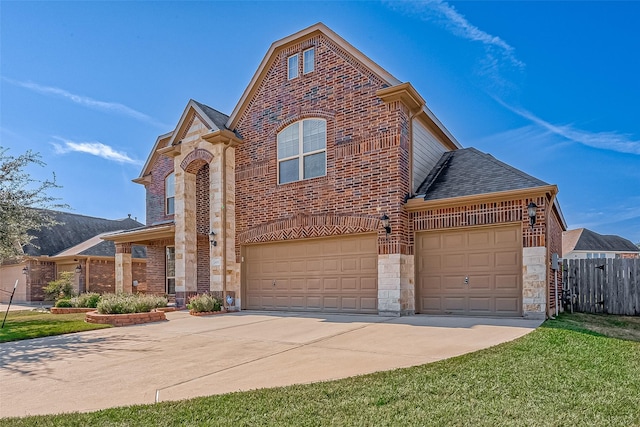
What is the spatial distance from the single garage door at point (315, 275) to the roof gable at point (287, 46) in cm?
454

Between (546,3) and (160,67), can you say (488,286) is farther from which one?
(160,67)

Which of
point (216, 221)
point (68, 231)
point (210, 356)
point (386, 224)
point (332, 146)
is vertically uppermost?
point (332, 146)

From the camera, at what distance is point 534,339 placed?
21.9 feet

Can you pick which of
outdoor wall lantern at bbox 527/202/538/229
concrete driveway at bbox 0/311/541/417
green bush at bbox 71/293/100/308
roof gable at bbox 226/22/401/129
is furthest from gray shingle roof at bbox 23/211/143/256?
outdoor wall lantern at bbox 527/202/538/229

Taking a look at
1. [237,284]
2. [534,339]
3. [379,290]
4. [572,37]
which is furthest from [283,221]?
[572,37]

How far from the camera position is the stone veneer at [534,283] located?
9.33 m

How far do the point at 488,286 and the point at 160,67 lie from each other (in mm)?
11772

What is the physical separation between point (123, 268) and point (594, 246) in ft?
125

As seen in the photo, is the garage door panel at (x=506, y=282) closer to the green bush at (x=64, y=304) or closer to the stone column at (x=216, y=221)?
the stone column at (x=216, y=221)

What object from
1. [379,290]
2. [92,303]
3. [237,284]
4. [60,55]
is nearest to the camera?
[379,290]

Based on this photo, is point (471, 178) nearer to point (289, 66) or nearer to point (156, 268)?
point (289, 66)

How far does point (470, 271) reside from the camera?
1045cm

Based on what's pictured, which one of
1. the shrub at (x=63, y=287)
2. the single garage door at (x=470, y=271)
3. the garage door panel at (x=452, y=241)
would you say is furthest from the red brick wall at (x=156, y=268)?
the garage door panel at (x=452, y=241)

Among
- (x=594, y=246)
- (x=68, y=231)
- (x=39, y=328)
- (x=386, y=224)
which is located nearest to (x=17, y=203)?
(x=39, y=328)
